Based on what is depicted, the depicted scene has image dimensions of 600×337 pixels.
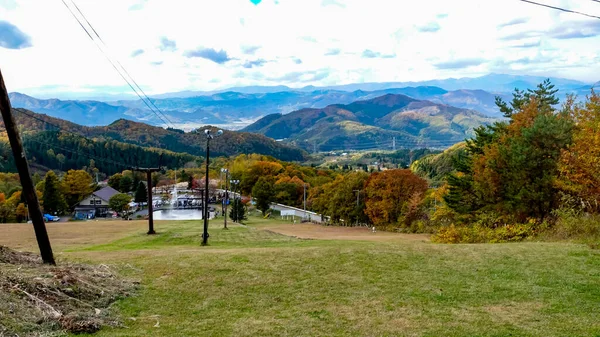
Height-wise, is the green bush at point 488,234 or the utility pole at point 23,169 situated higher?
the utility pole at point 23,169

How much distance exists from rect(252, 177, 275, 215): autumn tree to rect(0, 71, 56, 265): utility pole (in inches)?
2692

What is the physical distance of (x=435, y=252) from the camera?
47.5 ft

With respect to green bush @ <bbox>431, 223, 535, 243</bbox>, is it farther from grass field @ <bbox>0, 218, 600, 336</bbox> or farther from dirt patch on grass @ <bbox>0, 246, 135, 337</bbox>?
dirt patch on grass @ <bbox>0, 246, 135, 337</bbox>

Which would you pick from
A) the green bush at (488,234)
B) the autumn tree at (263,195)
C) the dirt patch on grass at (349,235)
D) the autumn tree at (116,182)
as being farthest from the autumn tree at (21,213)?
the green bush at (488,234)

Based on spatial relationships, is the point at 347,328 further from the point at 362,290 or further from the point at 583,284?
the point at 583,284

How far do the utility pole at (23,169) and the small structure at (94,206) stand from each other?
259 ft

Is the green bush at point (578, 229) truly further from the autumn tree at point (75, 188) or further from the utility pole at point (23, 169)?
the autumn tree at point (75, 188)

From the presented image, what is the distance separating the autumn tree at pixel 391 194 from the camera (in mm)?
55031

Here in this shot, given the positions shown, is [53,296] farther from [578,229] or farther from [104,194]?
[104,194]

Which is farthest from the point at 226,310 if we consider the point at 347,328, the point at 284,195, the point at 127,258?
the point at 284,195

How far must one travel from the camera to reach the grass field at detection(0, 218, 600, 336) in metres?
7.88

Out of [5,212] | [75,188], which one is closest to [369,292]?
[5,212]

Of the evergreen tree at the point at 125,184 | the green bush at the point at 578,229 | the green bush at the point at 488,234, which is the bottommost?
the green bush at the point at 488,234

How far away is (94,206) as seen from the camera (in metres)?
86.4
